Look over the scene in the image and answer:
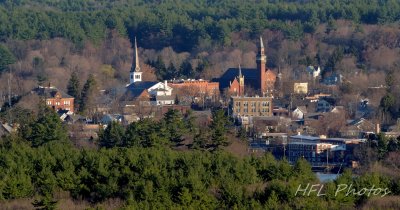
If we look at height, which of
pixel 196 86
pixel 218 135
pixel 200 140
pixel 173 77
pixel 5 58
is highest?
pixel 5 58

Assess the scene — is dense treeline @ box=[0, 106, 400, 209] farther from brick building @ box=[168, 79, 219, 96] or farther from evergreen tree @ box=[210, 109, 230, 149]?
brick building @ box=[168, 79, 219, 96]

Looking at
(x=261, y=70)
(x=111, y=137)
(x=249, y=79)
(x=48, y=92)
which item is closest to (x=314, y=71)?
(x=249, y=79)

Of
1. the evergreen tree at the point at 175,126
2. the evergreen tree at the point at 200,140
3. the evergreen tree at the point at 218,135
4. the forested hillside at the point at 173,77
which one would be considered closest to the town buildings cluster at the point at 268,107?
the forested hillside at the point at 173,77

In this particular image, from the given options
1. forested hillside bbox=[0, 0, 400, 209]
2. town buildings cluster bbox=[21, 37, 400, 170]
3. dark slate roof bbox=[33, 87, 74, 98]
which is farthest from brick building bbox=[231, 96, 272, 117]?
dark slate roof bbox=[33, 87, 74, 98]

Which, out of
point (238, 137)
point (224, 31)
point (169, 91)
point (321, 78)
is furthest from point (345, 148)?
point (224, 31)

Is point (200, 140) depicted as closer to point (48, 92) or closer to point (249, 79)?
point (48, 92)
